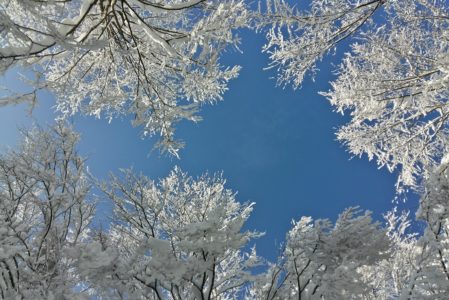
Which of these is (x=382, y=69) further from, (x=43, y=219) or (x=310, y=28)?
(x=43, y=219)

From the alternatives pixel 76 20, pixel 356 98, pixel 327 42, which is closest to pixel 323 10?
pixel 327 42

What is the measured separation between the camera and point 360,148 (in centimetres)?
696

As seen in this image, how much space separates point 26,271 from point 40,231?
1.15 meters

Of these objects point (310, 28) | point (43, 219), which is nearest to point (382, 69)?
point (310, 28)

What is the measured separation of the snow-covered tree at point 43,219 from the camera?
4.36 metres

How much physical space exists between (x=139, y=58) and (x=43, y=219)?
3253 millimetres

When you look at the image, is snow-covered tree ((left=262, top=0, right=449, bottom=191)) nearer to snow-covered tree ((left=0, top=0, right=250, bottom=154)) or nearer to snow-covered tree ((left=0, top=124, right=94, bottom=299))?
snow-covered tree ((left=0, top=0, right=250, bottom=154))

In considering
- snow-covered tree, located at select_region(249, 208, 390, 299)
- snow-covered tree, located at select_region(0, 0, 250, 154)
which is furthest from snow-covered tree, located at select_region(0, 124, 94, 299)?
snow-covered tree, located at select_region(249, 208, 390, 299)

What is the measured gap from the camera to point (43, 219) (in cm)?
615

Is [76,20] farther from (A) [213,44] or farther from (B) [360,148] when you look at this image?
(B) [360,148]

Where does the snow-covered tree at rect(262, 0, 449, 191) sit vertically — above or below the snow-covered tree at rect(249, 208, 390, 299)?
above

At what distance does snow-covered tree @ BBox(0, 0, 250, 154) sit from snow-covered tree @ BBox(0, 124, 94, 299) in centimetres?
103

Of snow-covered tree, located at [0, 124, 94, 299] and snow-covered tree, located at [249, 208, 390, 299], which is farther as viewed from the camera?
snow-covered tree, located at [0, 124, 94, 299]

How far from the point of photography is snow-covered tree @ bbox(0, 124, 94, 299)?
171 inches
